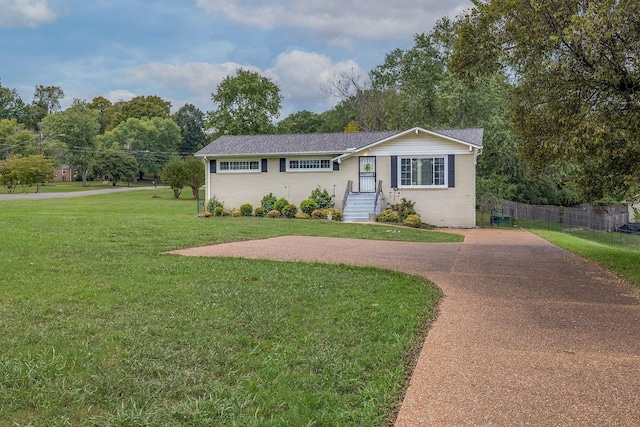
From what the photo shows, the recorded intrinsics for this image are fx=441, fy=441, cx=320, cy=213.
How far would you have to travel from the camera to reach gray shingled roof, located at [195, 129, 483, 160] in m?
20.4

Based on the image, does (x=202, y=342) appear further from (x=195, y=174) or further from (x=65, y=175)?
(x=65, y=175)

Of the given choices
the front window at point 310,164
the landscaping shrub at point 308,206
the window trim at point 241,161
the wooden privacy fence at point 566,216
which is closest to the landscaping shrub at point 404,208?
the landscaping shrub at point 308,206

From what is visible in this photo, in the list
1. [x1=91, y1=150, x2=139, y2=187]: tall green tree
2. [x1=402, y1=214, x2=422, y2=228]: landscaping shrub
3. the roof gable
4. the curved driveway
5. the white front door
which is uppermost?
[x1=91, y1=150, x2=139, y2=187]: tall green tree

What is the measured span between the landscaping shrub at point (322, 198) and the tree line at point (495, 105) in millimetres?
8002

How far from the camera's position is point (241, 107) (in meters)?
37.2

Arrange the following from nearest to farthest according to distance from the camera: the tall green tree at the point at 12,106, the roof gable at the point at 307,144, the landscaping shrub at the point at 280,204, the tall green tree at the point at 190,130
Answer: the roof gable at the point at 307,144
the landscaping shrub at the point at 280,204
the tall green tree at the point at 12,106
the tall green tree at the point at 190,130

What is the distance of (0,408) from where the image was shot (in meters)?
2.60

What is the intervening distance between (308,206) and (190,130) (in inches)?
2473

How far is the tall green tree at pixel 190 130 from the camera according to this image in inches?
2938

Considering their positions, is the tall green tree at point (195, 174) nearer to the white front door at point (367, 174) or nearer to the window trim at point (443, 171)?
the white front door at point (367, 174)

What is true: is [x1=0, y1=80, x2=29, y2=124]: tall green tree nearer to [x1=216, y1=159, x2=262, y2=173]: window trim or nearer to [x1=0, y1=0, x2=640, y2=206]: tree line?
[x1=0, y1=0, x2=640, y2=206]: tree line

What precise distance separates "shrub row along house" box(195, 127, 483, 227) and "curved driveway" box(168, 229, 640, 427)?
35.0ft

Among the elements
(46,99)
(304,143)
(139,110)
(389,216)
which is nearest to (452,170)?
(389,216)

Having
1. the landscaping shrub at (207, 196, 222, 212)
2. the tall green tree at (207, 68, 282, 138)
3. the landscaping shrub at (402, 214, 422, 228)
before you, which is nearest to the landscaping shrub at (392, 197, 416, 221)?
the landscaping shrub at (402, 214, 422, 228)
